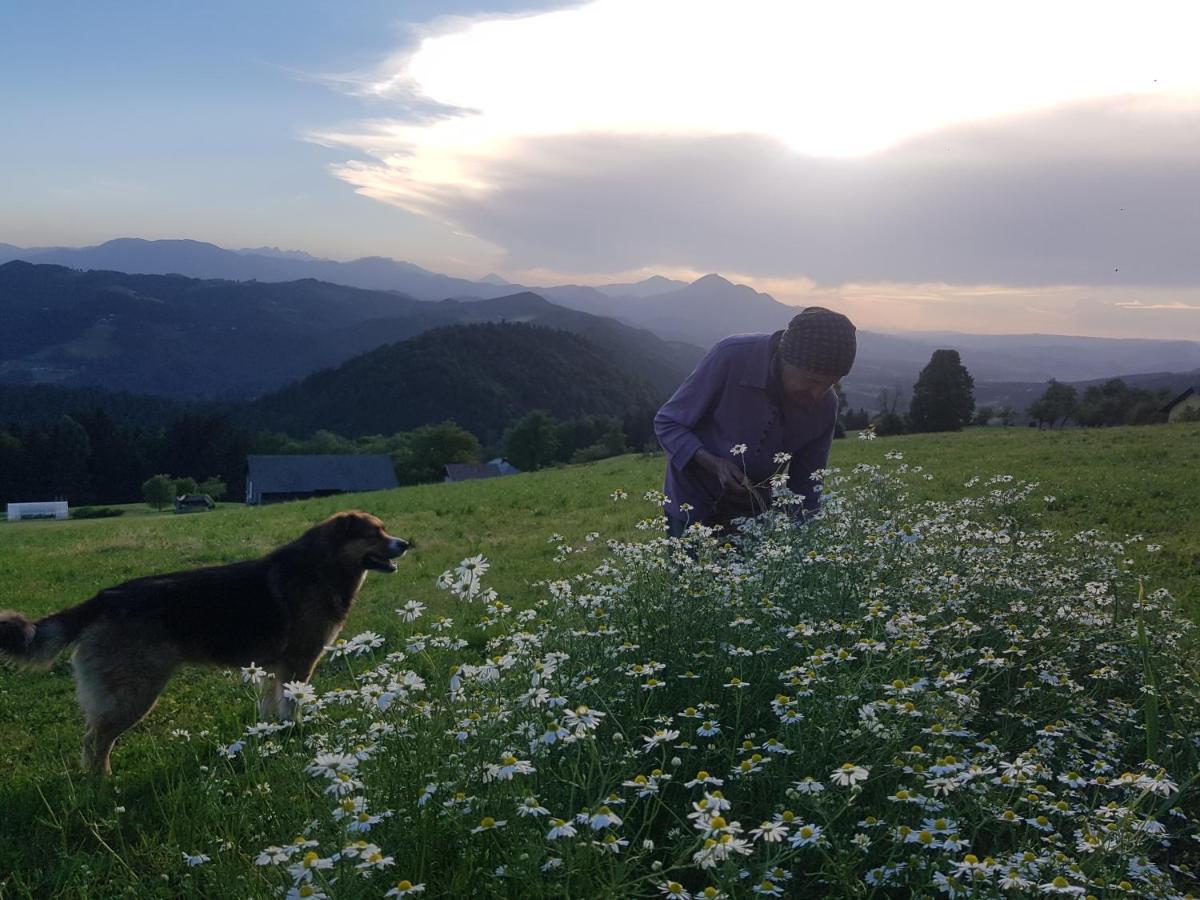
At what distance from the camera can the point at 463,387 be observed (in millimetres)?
135625

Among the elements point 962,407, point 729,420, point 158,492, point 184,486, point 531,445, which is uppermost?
point 729,420

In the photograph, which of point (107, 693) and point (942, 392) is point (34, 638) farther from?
point (942, 392)

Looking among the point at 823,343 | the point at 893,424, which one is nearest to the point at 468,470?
the point at 893,424

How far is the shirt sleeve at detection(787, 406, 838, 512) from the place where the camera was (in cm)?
531

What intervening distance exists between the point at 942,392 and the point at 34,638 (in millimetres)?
52735

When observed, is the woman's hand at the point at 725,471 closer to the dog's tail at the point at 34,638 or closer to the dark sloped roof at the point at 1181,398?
the dog's tail at the point at 34,638

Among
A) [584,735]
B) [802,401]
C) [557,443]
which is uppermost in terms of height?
[802,401]

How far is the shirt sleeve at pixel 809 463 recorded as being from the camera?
5312 mm

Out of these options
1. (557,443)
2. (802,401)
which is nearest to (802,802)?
(802,401)

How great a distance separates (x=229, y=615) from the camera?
5.21 m

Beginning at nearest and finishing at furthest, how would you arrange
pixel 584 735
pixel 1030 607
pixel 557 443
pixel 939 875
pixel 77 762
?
pixel 939 875 → pixel 584 735 → pixel 1030 607 → pixel 77 762 → pixel 557 443

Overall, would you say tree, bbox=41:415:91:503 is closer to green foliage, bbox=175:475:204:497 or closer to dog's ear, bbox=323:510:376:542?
green foliage, bbox=175:475:204:497

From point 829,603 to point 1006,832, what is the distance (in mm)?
1130

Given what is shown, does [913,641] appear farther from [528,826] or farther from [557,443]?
[557,443]
